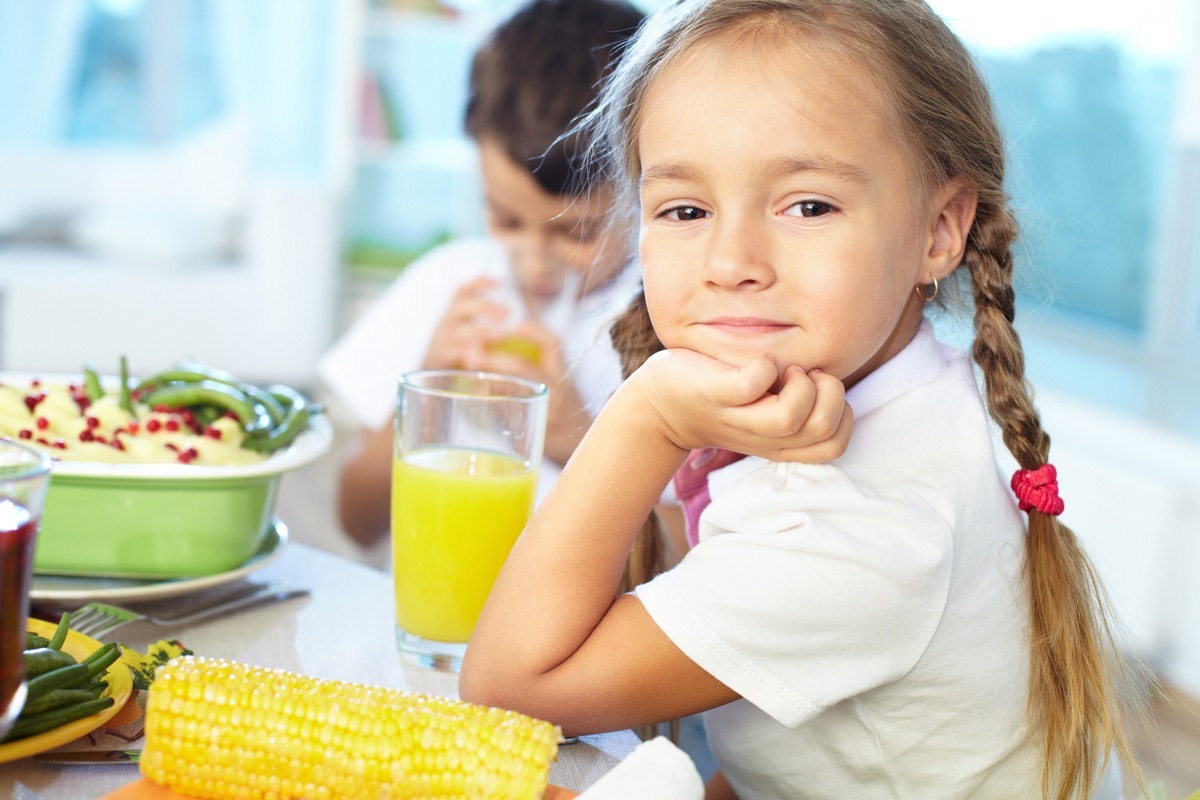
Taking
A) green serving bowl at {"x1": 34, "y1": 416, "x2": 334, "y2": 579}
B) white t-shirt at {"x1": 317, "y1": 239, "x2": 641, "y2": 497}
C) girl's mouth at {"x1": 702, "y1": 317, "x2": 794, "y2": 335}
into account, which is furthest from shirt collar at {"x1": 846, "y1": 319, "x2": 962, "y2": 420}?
white t-shirt at {"x1": 317, "y1": 239, "x2": 641, "y2": 497}

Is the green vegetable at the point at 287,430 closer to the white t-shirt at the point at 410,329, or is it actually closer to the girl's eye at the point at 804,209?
the girl's eye at the point at 804,209

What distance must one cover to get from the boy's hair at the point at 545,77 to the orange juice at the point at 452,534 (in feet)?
2.54

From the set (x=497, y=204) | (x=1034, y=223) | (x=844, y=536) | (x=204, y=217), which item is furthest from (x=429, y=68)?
(x=844, y=536)

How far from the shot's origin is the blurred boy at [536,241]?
5.73 ft

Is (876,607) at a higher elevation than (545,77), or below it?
below

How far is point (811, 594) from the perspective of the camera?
2.58 ft

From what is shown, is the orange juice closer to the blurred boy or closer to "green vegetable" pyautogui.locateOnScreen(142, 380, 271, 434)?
"green vegetable" pyautogui.locateOnScreen(142, 380, 271, 434)

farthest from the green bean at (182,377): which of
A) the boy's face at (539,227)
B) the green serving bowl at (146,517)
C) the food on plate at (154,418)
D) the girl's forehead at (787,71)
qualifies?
the boy's face at (539,227)

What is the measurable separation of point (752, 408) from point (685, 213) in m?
→ 0.20

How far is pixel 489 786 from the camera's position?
651 mm

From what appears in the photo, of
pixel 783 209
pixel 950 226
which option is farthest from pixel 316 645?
pixel 950 226

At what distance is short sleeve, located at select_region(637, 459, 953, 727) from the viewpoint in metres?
0.79

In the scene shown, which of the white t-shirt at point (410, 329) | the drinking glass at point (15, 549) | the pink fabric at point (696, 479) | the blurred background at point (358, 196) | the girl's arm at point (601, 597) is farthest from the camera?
the blurred background at point (358, 196)

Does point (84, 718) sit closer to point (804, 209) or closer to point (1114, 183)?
point (804, 209)
